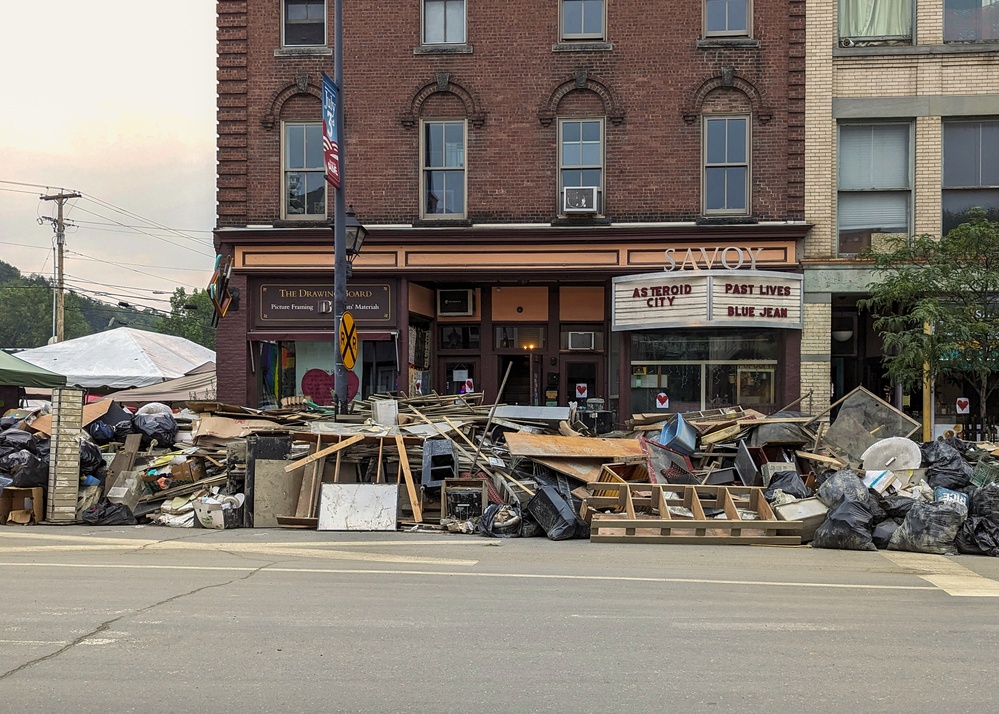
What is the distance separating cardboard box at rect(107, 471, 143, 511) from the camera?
554 inches

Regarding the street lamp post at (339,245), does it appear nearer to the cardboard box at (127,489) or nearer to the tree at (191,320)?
the cardboard box at (127,489)

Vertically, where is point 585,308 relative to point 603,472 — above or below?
above

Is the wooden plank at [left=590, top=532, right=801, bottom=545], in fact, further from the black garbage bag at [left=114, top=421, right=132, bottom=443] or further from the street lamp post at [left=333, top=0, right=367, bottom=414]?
the black garbage bag at [left=114, top=421, right=132, bottom=443]

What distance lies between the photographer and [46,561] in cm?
1020

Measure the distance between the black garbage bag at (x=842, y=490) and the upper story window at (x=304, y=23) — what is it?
1401 cm

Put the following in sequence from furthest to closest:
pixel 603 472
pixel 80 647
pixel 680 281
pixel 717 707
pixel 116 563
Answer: pixel 680 281 < pixel 603 472 < pixel 116 563 < pixel 80 647 < pixel 717 707

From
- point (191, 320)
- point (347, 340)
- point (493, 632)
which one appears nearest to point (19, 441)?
point (347, 340)

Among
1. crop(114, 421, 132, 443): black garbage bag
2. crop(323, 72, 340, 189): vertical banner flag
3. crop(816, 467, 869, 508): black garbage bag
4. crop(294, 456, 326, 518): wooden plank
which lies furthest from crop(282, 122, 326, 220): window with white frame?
crop(816, 467, 869, 508): black garbage bag

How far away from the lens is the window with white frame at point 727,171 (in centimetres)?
1997

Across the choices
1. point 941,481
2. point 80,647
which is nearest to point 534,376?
point 941,481

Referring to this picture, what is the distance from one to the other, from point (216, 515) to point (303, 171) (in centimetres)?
932

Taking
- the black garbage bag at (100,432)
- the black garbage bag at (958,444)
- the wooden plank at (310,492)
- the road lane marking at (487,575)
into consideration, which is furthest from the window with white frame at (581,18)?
the road lane marking at (487,575)

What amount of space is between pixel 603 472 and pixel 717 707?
8915 mm

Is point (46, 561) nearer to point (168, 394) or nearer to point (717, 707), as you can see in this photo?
point (717, 707)
